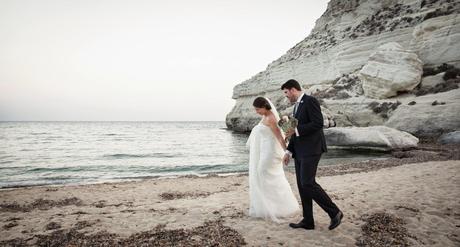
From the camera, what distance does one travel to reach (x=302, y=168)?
4777 millimetres

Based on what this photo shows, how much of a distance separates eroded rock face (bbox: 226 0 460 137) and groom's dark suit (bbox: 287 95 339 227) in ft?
87.0

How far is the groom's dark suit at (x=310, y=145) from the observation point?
15.2 feet

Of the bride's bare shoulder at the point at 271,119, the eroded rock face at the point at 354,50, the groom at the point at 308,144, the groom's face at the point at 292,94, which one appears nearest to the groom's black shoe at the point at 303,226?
the groom at the point at 308,144

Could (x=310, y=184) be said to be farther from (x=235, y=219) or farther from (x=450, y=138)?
(x=450, y=138)

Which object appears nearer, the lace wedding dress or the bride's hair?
the bride's hair

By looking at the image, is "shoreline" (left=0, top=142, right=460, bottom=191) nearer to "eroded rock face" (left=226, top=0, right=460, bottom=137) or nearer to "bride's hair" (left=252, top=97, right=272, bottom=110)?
"bride's hair" (left=252, top=97, right=272, bottom=110)

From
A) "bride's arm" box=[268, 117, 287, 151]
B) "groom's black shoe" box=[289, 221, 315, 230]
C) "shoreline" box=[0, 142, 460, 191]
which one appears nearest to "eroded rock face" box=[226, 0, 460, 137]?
"shoreline" box=[0, 142, 460, 191]

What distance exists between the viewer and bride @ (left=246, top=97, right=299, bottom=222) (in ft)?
19.4

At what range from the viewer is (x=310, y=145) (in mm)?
4699

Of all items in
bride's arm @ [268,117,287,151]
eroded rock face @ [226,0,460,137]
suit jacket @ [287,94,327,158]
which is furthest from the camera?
eroded rock face @ [226,0,460,137]

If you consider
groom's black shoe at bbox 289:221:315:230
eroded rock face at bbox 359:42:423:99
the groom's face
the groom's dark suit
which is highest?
eroded rock face at bbox 359:42:423:99

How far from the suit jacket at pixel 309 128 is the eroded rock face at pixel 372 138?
19.5 metres

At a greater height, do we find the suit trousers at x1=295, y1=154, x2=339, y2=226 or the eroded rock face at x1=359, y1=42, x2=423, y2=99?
the eroded rock face at x1=359, y1=42, x2=423, y2=99

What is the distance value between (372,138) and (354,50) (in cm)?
2256
